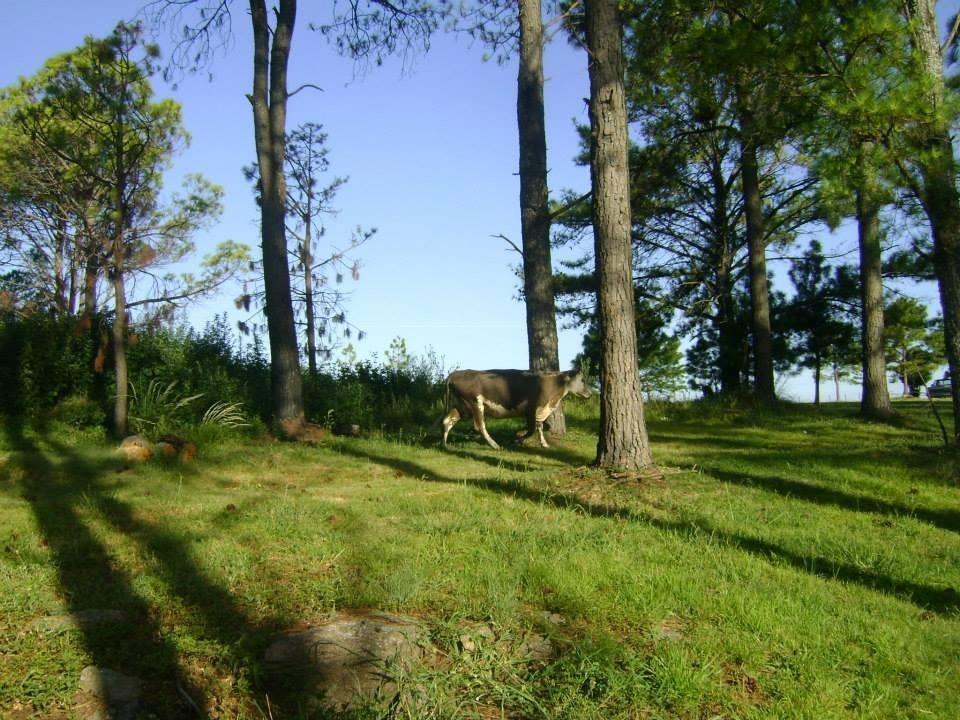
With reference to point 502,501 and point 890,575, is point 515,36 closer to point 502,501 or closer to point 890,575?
point 502,501

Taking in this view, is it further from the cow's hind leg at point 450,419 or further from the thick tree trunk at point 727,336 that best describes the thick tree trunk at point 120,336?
the thick tree trunk at point 727,336

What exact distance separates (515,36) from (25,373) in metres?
10.9

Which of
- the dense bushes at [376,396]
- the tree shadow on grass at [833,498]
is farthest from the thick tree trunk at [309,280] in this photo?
the tree shadow on grass at [833,498]

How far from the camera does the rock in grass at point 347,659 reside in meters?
4.80

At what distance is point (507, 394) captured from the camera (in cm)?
1386

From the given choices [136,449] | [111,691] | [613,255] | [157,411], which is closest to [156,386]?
[157,411]

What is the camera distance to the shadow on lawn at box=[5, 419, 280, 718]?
487 cm

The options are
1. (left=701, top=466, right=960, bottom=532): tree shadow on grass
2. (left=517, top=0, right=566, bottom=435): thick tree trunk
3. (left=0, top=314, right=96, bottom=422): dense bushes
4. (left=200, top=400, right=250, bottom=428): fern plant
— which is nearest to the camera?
(left=701, top=466, right=960, bottom=532): tree shadow on grass

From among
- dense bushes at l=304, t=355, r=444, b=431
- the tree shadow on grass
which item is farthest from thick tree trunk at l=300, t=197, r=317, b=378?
the tree shadow on grass

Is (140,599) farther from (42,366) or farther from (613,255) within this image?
(42,366)

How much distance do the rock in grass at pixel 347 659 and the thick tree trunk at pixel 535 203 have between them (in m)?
9.38

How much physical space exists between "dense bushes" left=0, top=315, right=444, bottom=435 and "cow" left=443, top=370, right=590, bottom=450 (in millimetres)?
1788

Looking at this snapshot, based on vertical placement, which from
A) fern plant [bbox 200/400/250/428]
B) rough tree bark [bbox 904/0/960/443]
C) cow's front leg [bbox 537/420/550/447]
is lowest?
cow's front leg [bbox 537/420/550/447]

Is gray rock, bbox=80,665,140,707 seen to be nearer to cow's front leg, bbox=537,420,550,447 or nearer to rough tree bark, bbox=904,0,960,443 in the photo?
cow's front leg, bbox=537,420,550,447
